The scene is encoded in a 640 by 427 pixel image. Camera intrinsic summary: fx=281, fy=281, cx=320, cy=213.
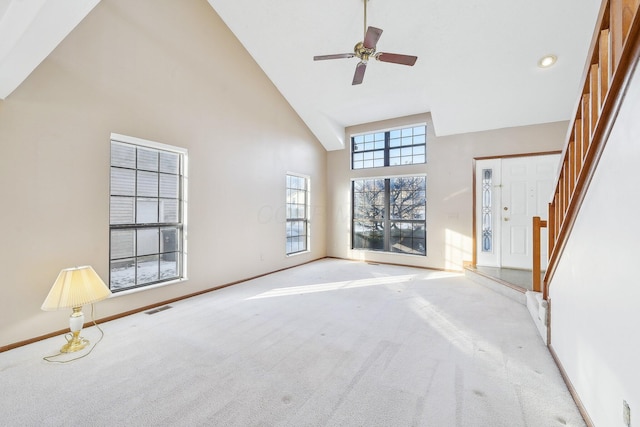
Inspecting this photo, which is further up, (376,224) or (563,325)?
(376,224)

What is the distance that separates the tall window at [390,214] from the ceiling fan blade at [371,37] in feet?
11.8

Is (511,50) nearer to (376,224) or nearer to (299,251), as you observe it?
(376,224)

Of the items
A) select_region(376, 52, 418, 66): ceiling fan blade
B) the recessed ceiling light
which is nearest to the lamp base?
select_region(376, 52, 418, 66): ceiling fan blade

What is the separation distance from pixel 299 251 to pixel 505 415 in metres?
4.91

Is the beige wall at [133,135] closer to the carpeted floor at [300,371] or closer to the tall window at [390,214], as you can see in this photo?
the carpeted floor at [300,371]

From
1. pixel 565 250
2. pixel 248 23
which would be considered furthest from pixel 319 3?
pixel 565 250

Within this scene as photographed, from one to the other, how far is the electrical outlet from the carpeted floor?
53 centimetres

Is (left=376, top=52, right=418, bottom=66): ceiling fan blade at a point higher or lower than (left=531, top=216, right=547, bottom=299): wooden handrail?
higher

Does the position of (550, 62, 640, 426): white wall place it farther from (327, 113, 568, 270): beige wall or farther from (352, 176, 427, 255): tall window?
(352, 176, 427, 255): tall window

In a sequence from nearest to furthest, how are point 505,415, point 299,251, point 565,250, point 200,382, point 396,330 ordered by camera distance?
point 505,415, point 200,382, point 565,250, point 396,330, point 299,251

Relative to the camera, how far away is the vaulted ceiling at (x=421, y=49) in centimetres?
297

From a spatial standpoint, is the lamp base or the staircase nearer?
the lamp base

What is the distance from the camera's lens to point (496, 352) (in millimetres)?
2396

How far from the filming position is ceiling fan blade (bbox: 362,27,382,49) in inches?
106
